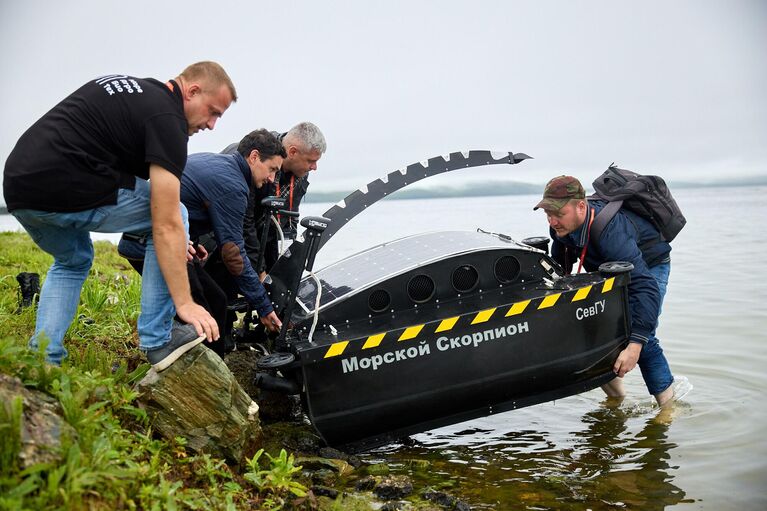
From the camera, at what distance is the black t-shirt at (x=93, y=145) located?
123 inches

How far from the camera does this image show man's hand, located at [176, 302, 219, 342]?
10.8ft

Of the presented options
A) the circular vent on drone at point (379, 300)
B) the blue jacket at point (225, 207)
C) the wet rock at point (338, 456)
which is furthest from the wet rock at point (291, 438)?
the circular vent on drone at point (379, 300)

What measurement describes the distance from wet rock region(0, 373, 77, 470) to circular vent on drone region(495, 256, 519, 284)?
2.71m

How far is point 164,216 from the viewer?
10.4 feet

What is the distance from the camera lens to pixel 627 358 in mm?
4668

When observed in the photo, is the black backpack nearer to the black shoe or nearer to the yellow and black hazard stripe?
the yellow and black hazard stripe

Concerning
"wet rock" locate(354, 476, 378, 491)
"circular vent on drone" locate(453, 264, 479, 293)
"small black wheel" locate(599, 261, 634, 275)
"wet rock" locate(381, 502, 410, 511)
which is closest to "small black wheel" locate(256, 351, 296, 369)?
"wet rock" locate(354, 476, 378, 491)

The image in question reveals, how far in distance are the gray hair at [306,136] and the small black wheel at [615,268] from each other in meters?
2.41

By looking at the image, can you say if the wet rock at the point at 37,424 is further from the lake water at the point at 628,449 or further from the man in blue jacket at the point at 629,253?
the man in blue jacket at the point at 629,253

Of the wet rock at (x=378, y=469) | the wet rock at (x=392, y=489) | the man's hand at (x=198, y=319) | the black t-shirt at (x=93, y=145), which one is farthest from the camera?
the wet rock at (x=378, y=469)

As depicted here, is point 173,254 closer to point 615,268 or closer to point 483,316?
point 483,316

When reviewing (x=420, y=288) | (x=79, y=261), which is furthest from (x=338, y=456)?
(x=79, y=261)

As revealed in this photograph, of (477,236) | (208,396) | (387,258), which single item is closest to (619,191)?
(477,236)

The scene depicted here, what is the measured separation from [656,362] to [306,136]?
324 cm
